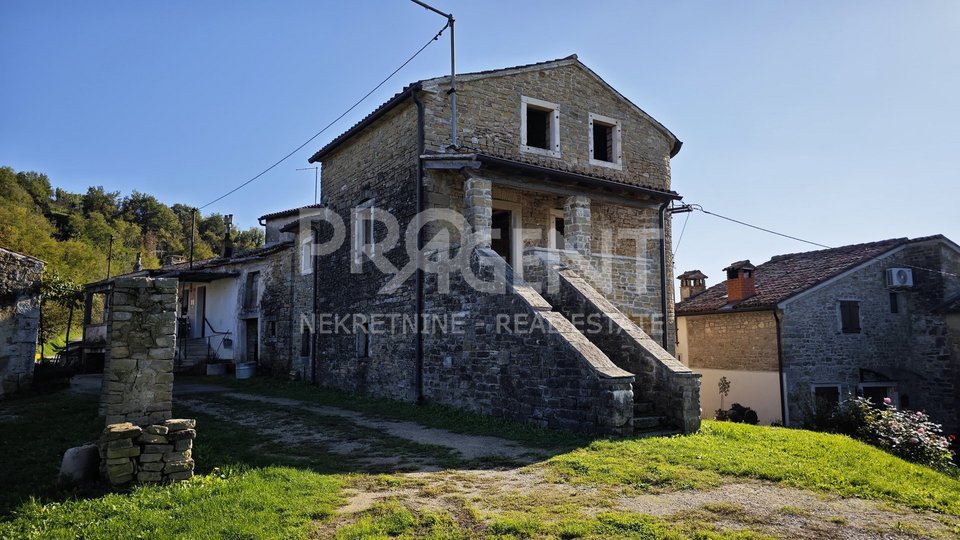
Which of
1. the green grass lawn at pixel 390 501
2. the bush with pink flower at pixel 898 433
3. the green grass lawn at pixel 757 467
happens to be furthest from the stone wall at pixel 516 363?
the bush with pink flower at pixel 898 433

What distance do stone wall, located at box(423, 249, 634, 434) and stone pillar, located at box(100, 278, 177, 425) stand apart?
4667mm

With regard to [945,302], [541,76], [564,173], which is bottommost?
[945,302]

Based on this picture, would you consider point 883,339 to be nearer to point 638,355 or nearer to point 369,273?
point 638,355

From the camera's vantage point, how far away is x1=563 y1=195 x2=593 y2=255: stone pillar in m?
11.8

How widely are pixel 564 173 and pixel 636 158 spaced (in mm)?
4615

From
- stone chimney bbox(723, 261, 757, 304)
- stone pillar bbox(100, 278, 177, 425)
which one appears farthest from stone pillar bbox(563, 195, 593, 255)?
stone chimney bbox(723, 261, 757, 304)

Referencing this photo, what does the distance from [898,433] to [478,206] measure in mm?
7997

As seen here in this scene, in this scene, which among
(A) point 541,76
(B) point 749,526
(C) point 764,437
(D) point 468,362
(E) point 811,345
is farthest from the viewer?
(E) point 811,345

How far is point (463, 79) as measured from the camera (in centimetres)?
1228

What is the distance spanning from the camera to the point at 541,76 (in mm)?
13695

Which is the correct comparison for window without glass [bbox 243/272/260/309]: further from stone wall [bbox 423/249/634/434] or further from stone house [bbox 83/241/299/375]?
stone wall [bbox 423/249/634/434]

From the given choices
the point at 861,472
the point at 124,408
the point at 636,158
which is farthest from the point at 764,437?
the point at 636,158

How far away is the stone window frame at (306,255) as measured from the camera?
55.9 ft

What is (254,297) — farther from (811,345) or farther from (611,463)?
(811,345)
